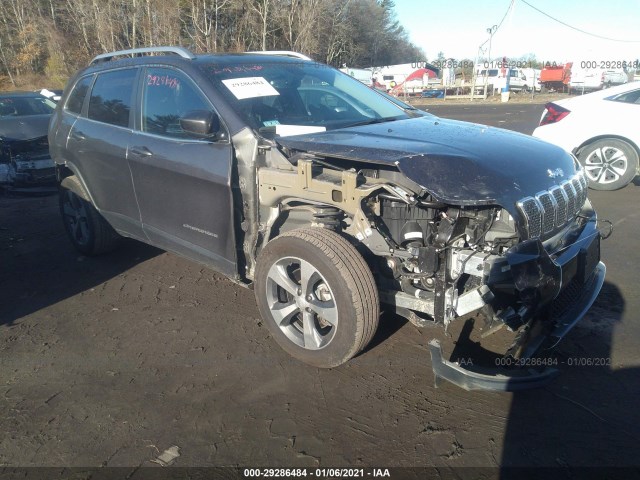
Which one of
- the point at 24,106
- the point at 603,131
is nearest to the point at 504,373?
the point at 603,131

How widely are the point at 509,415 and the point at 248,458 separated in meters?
1.42

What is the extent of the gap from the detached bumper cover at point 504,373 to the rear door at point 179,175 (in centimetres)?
163

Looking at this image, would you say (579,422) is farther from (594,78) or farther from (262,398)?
(594,78)

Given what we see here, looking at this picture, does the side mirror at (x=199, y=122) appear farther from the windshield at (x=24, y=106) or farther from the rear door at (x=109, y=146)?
the windshield at (x=24, y=106)

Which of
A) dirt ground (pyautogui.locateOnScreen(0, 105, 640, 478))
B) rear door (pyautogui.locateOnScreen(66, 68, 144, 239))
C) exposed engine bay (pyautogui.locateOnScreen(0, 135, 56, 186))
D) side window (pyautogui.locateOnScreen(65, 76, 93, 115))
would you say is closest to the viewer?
dirt ground (pyautogui.locateOnScreen(0, 105, 640, 478))

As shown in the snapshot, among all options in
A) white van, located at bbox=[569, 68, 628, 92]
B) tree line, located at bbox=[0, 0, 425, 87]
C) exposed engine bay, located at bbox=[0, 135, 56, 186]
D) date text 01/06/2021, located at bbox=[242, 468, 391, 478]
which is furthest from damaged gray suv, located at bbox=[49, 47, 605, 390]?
white van, located at bbox=[569, 68, 628, 92]

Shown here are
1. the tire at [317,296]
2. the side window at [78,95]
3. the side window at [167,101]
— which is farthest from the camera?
the side window at [78,95]

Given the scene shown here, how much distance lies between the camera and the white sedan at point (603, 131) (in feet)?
23.5

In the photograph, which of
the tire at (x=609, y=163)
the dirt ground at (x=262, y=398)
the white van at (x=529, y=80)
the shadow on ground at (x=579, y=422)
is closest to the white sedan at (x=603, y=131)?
the tire at (x=609, y=163)

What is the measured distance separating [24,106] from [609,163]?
10.1 m

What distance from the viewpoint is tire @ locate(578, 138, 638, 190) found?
23.7ft

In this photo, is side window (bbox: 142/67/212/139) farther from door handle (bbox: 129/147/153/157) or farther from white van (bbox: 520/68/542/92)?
white van (bbox: 520/68/542/92)

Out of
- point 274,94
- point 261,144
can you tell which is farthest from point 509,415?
point 274,94

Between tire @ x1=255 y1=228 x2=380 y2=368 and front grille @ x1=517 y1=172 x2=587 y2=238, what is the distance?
92 cm
